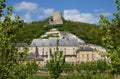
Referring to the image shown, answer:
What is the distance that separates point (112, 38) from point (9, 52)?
16.6 feet

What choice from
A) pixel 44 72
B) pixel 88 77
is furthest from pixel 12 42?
pixel 44 72

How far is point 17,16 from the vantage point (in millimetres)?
19547

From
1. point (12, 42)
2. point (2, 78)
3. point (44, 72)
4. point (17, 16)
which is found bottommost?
point (44, 72)

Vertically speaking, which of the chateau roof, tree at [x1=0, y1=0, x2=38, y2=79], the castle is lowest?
the castle

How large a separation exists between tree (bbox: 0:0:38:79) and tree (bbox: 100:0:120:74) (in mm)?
4096

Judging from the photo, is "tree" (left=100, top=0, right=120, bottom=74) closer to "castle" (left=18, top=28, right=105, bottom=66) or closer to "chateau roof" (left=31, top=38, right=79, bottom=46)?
"castle" (left=18, top=28, right=105, bottom=66)

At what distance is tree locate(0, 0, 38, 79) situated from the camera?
61.1ft

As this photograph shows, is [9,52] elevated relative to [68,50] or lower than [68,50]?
elevated

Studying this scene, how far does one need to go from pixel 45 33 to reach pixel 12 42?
160m

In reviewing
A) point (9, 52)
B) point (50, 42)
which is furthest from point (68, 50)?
point (9, 52)

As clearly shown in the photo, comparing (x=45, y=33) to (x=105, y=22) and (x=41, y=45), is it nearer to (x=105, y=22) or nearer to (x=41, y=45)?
(x=41, y=45)

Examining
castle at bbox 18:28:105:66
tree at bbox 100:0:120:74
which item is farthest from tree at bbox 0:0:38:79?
castle at bbox 18:28:105:66

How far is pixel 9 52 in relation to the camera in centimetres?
1902

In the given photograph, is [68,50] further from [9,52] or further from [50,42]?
[9,52]
